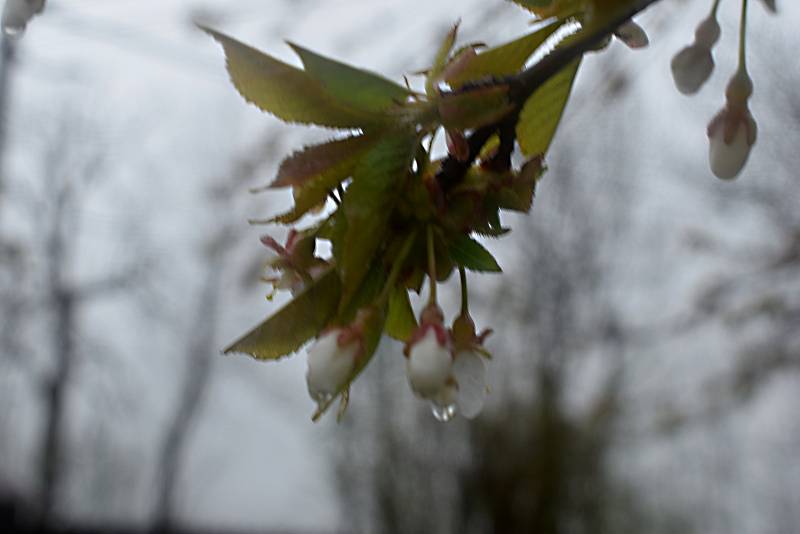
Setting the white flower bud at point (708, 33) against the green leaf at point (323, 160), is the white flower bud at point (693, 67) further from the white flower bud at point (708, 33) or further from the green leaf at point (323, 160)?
the green leaf at point (323, 160)

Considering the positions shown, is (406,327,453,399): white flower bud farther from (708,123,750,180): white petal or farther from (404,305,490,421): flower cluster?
(708,123,750,180): white petal

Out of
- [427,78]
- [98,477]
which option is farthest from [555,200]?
[98,477]

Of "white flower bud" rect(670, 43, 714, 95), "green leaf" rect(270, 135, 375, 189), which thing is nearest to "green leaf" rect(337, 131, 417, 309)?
"green leaf" rect(270, 135, 375, 189)

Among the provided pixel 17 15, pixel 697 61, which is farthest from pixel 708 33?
pixel 17 15

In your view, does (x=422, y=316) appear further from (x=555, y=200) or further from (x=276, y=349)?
(x=555, y=200)

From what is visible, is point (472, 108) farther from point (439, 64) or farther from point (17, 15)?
point (17, 15)

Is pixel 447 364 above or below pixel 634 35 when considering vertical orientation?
below
